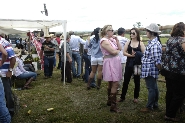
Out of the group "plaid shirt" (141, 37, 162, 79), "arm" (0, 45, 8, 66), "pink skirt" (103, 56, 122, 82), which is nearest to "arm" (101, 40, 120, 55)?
"pink skirt" (103, 56, 122, 82)

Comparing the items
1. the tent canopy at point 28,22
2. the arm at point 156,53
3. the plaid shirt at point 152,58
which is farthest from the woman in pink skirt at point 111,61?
the tent canopy at point 28,22

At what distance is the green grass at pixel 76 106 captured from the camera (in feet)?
13.0

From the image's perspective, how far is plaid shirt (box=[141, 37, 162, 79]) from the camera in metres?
3.83

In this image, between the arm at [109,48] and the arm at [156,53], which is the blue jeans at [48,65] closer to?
the arm at [109,48]

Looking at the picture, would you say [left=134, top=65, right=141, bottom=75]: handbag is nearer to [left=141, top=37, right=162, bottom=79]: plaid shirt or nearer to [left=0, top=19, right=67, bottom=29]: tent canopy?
[left=141, top=37, right=162, bottom=79]: plaid shirt

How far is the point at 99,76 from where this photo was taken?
5.91 meters

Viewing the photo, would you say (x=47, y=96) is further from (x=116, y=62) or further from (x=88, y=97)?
(x=116, y=62)

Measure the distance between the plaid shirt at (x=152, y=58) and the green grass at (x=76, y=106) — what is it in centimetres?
86

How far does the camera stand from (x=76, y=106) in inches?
186

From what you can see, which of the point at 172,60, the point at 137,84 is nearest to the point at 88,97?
the point at 137,84

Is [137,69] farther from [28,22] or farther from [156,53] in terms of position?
[28,22]

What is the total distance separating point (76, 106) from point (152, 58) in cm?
199

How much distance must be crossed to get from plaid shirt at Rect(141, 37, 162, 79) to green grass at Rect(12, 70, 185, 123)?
0.86 metres

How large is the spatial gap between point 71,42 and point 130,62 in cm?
379
